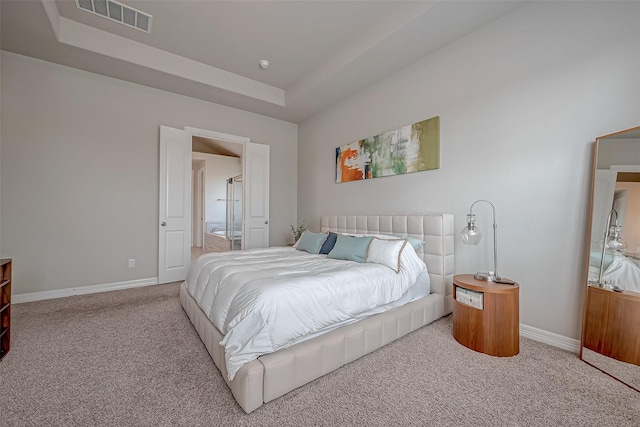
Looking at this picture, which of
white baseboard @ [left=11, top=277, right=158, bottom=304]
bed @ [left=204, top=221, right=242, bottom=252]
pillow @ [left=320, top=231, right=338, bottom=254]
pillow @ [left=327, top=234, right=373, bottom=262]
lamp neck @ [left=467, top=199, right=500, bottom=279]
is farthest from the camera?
bed @ [left=204, top=221, right=242, bottom=252]

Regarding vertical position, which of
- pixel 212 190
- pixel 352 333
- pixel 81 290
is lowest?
pixel 81 290

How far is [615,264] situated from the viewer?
5.83 ft

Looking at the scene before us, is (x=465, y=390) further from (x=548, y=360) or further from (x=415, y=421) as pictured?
(x=548, y=360)

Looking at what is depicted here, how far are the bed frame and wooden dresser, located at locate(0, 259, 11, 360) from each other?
1.23 meters

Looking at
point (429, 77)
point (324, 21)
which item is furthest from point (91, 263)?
point (429, 77)

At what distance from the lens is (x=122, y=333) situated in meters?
2.31

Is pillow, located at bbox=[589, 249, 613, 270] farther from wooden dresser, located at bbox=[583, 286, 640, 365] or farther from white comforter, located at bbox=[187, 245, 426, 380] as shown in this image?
white comforter, located at bbox=[187, 245, 426, 380]

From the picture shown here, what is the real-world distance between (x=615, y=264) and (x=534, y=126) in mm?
1214

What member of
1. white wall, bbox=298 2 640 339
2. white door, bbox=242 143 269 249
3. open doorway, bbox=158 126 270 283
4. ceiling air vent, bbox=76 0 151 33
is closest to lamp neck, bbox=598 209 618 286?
white wall, bbox=298 2 640 339

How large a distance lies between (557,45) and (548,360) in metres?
2.50

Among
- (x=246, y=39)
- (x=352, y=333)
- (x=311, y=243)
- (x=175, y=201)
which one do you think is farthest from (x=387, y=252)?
(x=175, y=201)

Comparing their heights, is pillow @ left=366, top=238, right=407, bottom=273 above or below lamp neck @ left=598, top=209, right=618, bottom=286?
below

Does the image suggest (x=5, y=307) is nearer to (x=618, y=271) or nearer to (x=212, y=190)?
(x=618, y=271)

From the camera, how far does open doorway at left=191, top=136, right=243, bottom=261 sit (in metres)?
7.38
